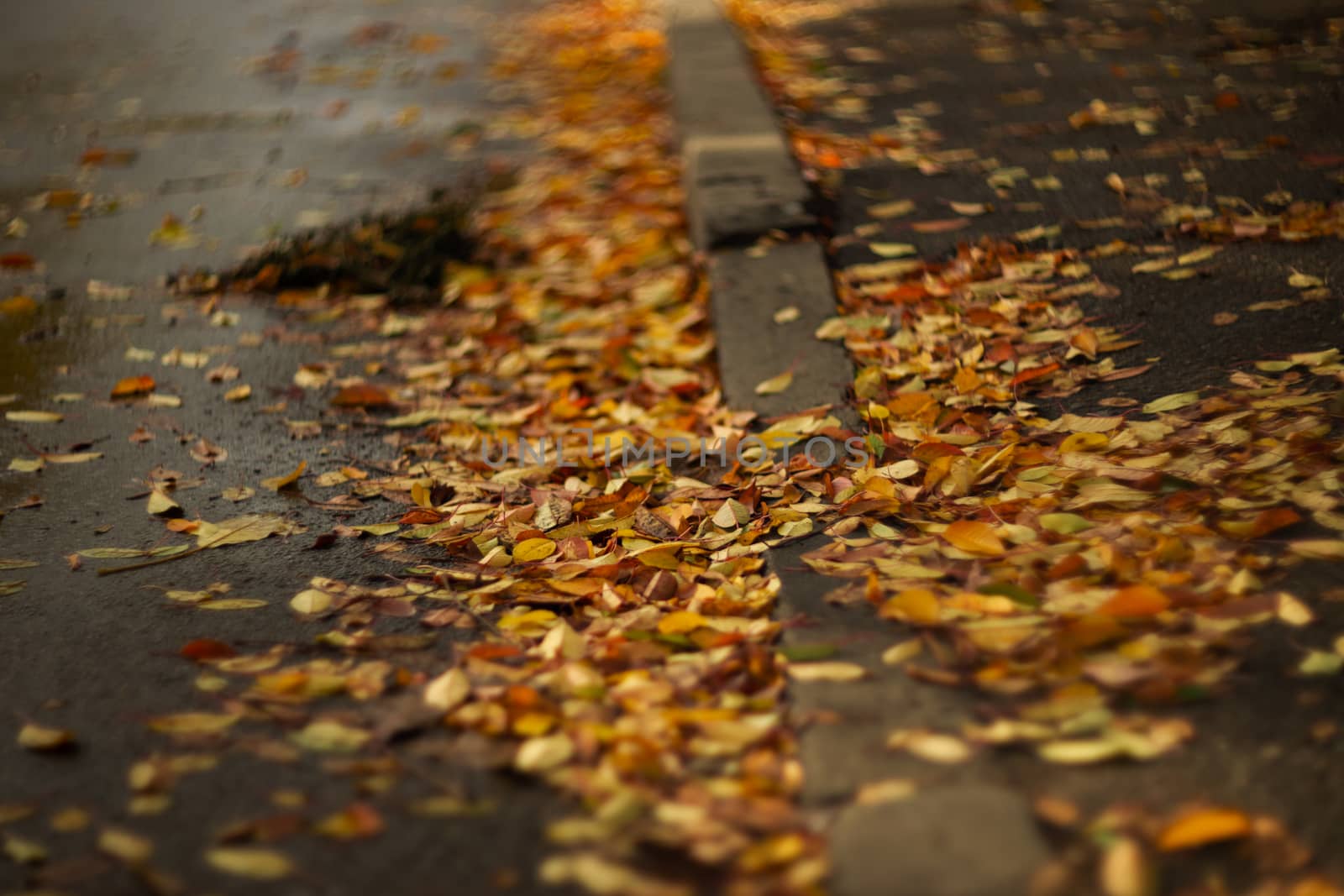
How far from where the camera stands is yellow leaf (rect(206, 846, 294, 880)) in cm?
140

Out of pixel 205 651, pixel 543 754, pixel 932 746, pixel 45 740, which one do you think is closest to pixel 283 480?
pixel 205 651

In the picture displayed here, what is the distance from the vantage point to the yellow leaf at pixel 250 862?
4.60 ft

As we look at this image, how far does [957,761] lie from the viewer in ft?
4.78

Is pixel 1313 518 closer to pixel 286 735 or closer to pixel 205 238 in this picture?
pixel 286 735

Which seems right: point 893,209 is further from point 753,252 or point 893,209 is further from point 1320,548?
point 1320,548

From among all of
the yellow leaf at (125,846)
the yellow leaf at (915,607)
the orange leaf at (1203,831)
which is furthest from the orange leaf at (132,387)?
the orange leaf at (1203,831)

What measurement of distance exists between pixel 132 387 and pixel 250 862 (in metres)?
2.06

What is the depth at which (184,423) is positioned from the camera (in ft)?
9.55

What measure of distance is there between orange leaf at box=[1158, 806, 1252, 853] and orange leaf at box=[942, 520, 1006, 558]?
25.0 inches

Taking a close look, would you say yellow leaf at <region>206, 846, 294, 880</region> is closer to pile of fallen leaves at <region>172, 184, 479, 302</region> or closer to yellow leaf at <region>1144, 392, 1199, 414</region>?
yellow leaf at <region>1144, 392, 1199, 414</region>

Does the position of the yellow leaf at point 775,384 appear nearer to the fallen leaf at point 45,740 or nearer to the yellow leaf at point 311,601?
the yellow leaf at point 311,601

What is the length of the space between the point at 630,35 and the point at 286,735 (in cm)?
635

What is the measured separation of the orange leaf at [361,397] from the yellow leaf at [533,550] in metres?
1.01

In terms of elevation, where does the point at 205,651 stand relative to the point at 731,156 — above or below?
below
